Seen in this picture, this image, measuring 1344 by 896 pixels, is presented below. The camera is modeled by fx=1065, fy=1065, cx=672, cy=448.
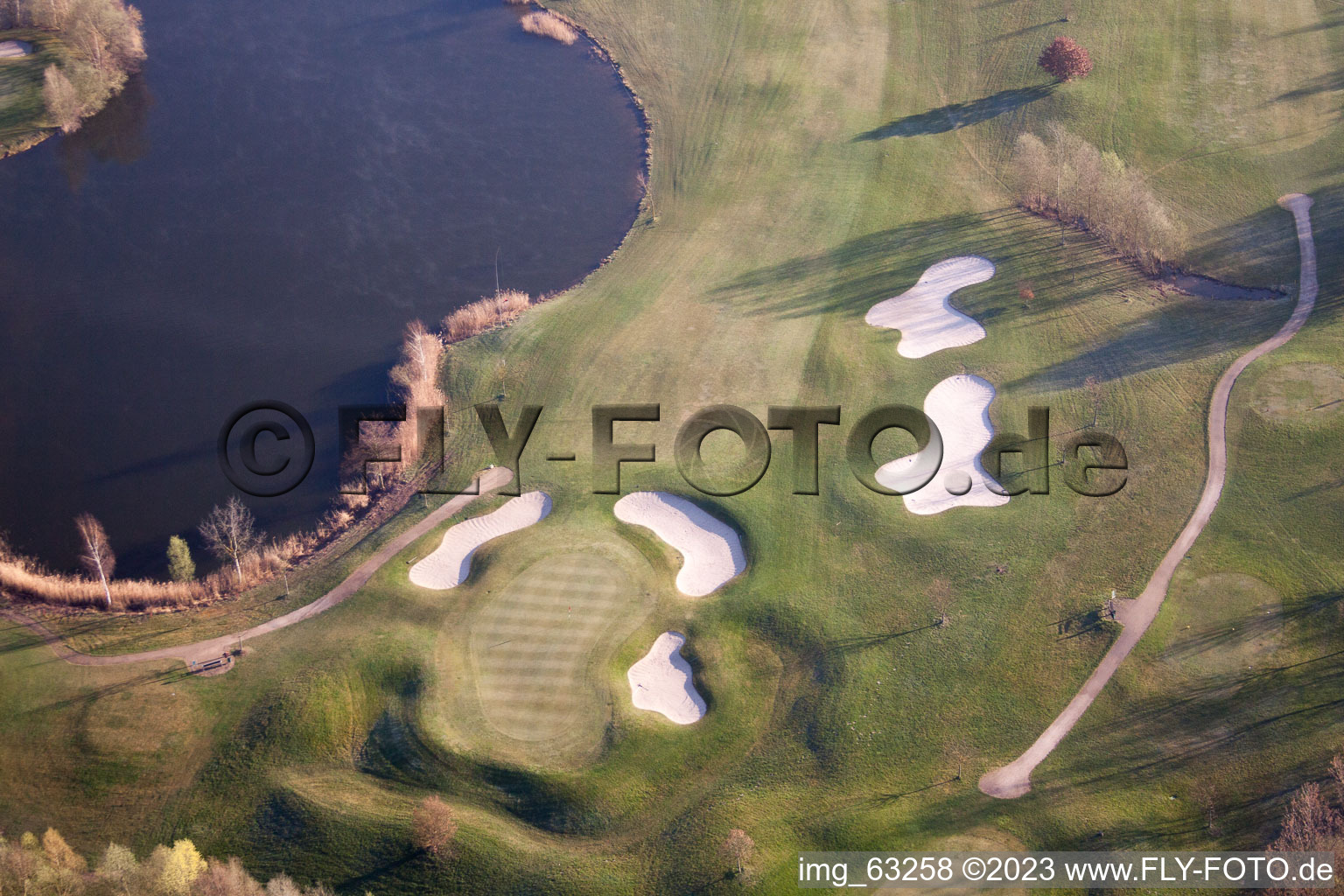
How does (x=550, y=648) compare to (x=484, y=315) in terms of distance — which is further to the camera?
(x=484, y=315)

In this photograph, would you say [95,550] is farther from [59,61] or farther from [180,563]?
[59,61]

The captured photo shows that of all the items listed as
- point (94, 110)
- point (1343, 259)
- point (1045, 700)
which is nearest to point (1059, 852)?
point (1045, 700)

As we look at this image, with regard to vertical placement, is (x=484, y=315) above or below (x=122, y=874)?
above

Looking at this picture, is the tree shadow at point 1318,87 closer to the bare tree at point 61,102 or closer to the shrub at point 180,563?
the shrub at point 180,563

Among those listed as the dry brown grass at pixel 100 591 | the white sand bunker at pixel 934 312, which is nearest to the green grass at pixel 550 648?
the dry brown grass at pixel 100 591

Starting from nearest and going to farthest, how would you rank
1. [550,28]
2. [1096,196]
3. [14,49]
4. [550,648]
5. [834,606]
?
[550,648], [834,606], [1096,196], [14,49], [550,28]

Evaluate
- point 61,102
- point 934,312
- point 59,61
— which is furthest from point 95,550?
point 59,61

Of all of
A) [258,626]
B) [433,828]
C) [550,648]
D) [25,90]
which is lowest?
[433,828]
